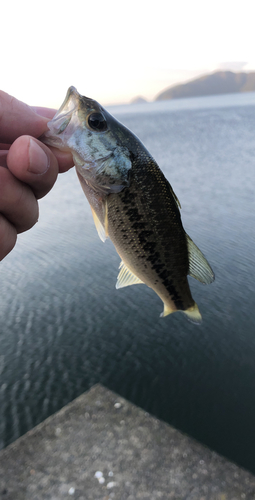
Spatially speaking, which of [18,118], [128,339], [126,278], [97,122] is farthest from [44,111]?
[128,339]

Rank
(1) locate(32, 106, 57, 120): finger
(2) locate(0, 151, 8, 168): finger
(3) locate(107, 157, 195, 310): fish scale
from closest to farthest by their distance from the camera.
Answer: (3) locate(107, 157, 195, 310): fish scale, (2) locate(0, 151, 8, 168): finger, (1) locate(32, 106, 57, 120): finger

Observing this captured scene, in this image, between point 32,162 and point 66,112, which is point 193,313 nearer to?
point 32,162

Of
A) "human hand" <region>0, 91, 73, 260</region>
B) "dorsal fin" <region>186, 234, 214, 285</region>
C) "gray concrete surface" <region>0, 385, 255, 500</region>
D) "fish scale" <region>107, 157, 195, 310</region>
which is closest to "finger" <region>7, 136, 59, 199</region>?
"human hand" <region>0, 91, 73, 260</region>

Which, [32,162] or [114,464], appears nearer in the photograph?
[32,162]

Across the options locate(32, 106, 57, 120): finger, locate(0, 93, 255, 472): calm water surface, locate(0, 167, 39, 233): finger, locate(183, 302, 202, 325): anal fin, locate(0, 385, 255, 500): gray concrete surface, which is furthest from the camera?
locate(0, 93, 255, 472): calm water surface

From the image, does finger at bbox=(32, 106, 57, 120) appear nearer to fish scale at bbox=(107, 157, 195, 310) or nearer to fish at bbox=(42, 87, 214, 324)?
fish at bbox=(42, 87, 214, 324)

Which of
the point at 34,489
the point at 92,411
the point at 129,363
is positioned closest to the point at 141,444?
the point at 92,411
